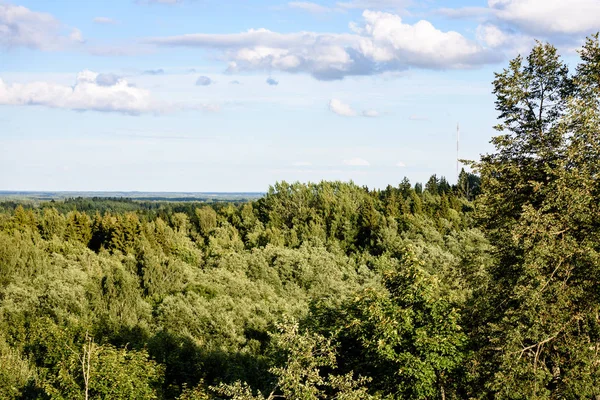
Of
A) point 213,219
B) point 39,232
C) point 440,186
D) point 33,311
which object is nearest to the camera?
point 33,311

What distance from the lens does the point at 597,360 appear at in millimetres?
18781

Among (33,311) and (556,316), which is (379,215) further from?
(556,316)

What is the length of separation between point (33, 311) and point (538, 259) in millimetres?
39504

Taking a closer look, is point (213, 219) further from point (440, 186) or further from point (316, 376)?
point (316, 376)

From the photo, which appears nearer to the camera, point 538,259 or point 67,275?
point 538,259

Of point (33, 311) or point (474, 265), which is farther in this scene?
point (33, 311)

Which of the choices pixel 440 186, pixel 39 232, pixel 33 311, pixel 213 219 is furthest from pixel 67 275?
pixel 440 186

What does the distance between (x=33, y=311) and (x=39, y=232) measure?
101ft

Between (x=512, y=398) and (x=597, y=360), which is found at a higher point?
(x=597, y=360)

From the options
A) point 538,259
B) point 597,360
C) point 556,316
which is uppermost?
point 538,259

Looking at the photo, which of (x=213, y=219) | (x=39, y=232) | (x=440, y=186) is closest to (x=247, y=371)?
(x=39, y=232)

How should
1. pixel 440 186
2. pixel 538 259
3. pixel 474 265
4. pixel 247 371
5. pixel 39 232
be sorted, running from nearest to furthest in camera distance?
pixel 538 259 < pixel 474 265 < pixel 247 371 < pixel 39 232 < pixel 440 186

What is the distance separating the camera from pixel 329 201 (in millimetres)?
95125

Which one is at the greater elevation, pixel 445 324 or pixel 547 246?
pixel 547 246
